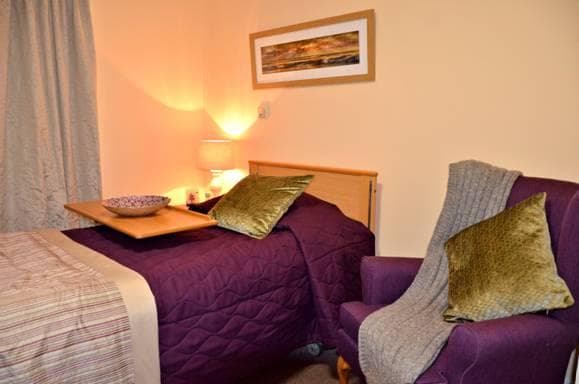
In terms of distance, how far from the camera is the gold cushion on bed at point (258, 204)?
2205mm

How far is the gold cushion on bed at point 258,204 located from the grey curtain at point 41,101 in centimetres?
126

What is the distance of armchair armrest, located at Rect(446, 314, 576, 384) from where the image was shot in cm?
A: 125

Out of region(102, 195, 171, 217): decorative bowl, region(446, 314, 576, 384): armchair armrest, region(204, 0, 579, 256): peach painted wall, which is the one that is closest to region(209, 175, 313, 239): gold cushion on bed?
region(102, 195, 171, 217): decorative bowl

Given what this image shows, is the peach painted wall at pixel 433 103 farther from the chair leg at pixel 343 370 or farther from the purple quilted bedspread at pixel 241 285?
the chair leg at pixel 343 370

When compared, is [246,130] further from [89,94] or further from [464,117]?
[464,117]

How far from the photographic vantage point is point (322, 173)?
2799mm

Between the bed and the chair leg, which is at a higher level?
the bed

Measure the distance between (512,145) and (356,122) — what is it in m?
0.89

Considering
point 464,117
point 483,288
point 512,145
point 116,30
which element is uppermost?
point 116,30

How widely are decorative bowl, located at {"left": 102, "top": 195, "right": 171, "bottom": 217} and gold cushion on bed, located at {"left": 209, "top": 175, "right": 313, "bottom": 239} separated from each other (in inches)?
11.9

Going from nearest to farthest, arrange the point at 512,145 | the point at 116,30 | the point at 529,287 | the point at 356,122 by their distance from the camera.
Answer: the point at 529,287 < the point at 512,145 < the point at 356,122 < the point at 116,30

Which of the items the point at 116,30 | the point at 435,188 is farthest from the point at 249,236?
the point at 116,30

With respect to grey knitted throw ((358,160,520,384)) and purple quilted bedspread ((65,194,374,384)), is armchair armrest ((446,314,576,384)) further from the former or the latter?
purple quilted bedspread ((65,194,374,384))

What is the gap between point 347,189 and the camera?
104 inches
